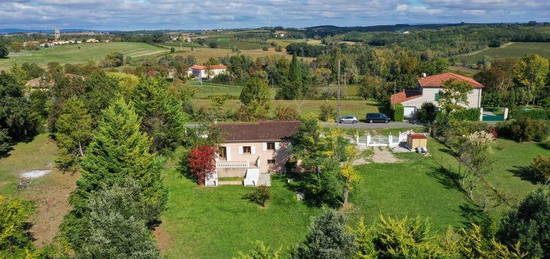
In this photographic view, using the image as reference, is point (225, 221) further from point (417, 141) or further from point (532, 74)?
point (532, 74)

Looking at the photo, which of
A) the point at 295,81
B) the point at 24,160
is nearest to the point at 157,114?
the point at 24,160

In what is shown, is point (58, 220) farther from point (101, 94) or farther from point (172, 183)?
point (101, 94)

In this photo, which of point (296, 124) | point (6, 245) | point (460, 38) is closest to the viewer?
point (6, 245)

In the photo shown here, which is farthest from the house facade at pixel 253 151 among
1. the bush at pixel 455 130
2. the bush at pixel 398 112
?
the bush at pixel 398 112

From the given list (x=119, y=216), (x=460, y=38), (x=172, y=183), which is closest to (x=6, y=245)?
(x=119, y=216)

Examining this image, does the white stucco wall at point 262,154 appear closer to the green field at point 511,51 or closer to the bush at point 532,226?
the bush at point 532,226

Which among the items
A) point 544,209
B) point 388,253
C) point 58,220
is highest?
point 544,209
